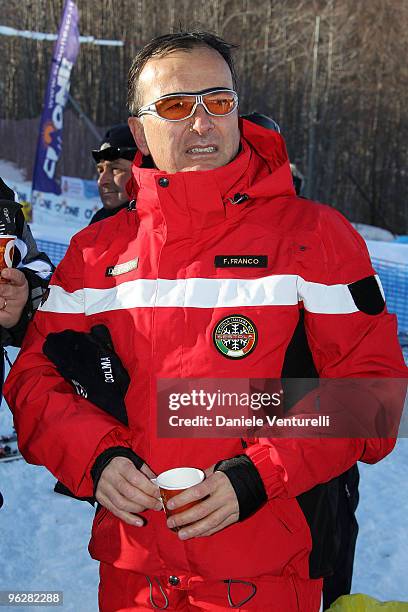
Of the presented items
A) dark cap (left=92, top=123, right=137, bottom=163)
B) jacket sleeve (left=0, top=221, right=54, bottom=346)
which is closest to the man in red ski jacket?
jacket sleeve (left=0, top=221, right=54, bottom=346)

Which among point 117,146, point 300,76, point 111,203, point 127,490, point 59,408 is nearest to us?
point 127,490

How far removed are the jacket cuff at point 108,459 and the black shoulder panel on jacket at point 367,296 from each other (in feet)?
2.12

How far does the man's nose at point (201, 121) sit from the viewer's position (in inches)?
74.6

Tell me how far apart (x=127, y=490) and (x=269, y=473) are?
0.33m

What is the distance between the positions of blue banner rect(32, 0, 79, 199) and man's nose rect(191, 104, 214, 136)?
465 inches

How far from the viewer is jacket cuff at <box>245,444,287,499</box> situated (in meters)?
1.62

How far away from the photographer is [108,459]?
1.72 meters

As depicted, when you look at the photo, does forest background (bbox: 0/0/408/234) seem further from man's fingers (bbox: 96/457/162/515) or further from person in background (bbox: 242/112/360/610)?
man's fingers (bbox: 96/457/162/515)

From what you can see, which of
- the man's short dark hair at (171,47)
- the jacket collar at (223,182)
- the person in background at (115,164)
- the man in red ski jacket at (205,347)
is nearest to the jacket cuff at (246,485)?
the man in red ski jacket at (205,347)

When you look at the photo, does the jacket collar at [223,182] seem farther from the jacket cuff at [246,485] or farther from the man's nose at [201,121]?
the jacket cuff at [246,485]

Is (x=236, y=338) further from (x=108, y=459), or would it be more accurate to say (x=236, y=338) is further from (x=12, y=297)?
(x=12, y=297)

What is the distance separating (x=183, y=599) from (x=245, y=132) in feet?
4.13

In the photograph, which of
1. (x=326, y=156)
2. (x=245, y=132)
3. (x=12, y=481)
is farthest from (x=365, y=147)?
(x=245, y=132)

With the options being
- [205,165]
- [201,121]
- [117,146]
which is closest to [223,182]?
[205,165]
